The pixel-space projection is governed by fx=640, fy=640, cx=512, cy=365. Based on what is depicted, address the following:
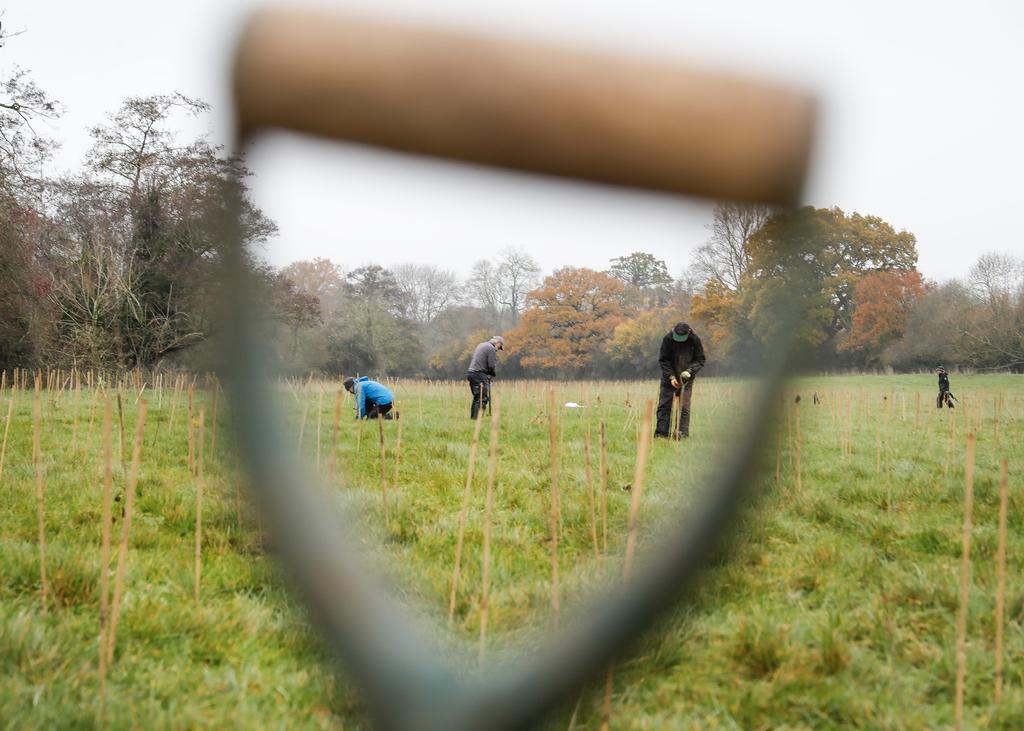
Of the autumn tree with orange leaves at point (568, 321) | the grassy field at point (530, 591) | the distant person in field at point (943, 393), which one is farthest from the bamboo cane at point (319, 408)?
the distant person in field at point (943, 393)

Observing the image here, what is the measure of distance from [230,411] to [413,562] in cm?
13

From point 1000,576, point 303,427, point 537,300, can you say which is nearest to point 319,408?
point 303,427

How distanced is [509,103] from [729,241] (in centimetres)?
12

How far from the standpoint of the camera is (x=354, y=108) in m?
0.26

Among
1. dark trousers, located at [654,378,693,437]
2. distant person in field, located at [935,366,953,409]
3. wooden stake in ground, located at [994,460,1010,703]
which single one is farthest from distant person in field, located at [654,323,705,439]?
distant person in field, located at [935,366,953,409]

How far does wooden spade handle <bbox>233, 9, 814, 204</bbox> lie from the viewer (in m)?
0.27

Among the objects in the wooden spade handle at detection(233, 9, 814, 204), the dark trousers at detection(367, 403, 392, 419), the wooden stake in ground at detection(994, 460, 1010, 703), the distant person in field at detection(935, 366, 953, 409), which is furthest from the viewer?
the distant person in field at detection(935, 366, 953, 409)

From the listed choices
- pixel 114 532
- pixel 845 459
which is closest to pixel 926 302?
pixel 845 459

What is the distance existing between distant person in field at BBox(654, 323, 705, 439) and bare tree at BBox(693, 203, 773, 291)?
0.12 feet

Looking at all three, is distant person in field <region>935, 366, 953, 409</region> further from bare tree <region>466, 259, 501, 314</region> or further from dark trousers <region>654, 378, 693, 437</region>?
bare tree <region>466, 259, 501, 314</region>

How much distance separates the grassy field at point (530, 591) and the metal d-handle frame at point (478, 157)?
16 mm

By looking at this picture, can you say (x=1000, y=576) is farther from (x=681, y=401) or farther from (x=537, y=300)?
(x=537, y=300)

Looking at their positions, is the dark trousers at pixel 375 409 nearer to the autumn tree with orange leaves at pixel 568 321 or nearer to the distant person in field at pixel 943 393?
the autumn tree with orange leaves at pixel 568 321

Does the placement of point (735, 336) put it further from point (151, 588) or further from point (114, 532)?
point (114, 532)
